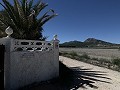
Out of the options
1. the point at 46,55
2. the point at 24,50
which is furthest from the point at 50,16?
the point at 24,50

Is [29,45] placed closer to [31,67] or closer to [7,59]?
[31,67]

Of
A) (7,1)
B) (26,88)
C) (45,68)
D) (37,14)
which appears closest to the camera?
(26,88)

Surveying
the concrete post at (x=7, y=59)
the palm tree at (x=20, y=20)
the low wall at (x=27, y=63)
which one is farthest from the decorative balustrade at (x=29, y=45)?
the palm tree at (x=20, y=20)

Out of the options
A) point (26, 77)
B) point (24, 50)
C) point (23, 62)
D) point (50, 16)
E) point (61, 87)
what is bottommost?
point (61, 87)

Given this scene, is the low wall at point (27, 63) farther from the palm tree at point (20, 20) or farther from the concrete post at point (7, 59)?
the palm tree at point (20, 20)

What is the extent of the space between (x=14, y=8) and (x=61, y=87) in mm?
7130

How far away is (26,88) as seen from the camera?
29.8 feet

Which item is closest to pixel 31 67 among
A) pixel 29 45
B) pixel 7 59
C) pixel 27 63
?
pixel 27 63

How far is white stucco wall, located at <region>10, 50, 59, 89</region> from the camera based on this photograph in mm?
8594

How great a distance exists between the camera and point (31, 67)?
31.7 ft

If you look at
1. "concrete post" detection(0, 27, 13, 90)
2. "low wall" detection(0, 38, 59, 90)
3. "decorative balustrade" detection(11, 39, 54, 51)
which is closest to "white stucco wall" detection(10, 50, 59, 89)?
"low wall" detection(0, 38, 59, 90)

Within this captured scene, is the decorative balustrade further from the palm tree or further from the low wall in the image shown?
the palm tree

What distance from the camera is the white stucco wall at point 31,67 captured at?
28.2 ft

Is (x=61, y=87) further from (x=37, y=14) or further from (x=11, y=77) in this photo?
(x=37, y=14)
